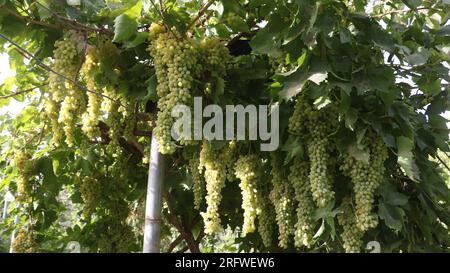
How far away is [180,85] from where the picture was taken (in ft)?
7.16

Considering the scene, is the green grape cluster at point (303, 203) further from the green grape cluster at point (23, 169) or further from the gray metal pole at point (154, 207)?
the green grape cluster at point (23, 169)

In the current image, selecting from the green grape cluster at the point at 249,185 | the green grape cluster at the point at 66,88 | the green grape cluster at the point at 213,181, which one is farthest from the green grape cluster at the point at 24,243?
the green grape cluster at the point at 249,185

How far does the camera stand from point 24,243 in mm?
3316

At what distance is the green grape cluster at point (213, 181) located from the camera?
233 cm

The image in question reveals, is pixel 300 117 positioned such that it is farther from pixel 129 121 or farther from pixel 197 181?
pixel 129 121

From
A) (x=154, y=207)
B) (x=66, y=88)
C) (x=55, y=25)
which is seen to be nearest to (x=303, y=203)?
(x=154, y=207)

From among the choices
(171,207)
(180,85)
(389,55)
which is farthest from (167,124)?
(171,207)

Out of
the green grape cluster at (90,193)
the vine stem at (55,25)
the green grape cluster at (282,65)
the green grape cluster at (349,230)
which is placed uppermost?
the vine stem at (55,25)

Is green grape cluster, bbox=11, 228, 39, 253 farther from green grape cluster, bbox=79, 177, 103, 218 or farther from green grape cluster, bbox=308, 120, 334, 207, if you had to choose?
green grape cluster, bbox=308, 120, 334, 207

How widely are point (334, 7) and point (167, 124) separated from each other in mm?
861

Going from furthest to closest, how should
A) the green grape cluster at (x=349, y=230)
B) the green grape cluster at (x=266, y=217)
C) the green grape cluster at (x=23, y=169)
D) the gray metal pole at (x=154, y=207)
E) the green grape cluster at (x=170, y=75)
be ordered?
the green grape cluster at (x=23, y=169) < the green grape cluster at (x=266, y=217) < the gray metal pole at (x=154, y=207) < the green grape cluster at (x=349, y=230) < the green grape cluster at (x=170, y=75)

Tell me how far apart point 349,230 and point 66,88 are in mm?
1416

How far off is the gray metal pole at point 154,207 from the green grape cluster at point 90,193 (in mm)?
954

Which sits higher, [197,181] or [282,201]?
[197,181]
